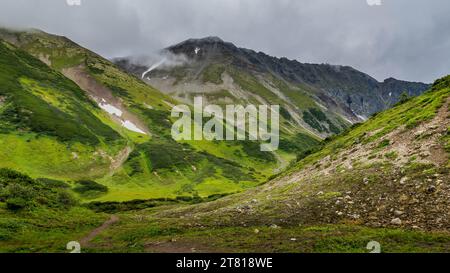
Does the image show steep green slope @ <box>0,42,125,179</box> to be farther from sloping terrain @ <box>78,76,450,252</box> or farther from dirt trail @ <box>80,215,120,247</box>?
sloping terrain @ <box>78,76,450,252</box>

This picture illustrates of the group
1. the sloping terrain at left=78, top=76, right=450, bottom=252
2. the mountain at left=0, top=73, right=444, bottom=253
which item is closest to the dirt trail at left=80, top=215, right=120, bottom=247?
the mountain at left=0, top=73, right=444, bottom=253

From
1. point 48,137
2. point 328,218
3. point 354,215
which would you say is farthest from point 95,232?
point 48,137

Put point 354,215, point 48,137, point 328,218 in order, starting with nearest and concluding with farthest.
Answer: point 354,215
point 328,218
point 48,137

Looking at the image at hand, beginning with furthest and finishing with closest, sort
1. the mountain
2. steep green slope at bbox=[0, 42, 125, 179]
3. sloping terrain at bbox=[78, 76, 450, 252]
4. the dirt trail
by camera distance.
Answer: steep green slope at bbox=[0, 42, 125, 179] < the dirt trail < the mountain < sloping terrain at bbox=[78, 76, 450, 252]

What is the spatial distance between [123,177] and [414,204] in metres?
136

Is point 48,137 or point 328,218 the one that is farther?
point 48,137

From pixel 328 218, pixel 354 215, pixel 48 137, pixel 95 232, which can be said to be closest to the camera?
pixel 354 215

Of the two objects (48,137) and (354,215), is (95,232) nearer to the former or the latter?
(354,215)

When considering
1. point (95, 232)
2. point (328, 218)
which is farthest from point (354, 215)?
point (95, 232)

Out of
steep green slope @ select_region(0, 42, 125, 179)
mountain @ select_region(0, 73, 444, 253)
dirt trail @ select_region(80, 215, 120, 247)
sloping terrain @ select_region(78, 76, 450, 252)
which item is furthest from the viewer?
steep green slope @ select_region(0, 42, 125, 179)

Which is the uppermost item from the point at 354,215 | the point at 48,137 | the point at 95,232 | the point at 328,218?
the point at 48,137

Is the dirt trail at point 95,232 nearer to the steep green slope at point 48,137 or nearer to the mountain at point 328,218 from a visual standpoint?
the mountain at point 328,218

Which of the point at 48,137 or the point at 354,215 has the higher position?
the point at 48,137

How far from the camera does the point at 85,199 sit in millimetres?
116812
